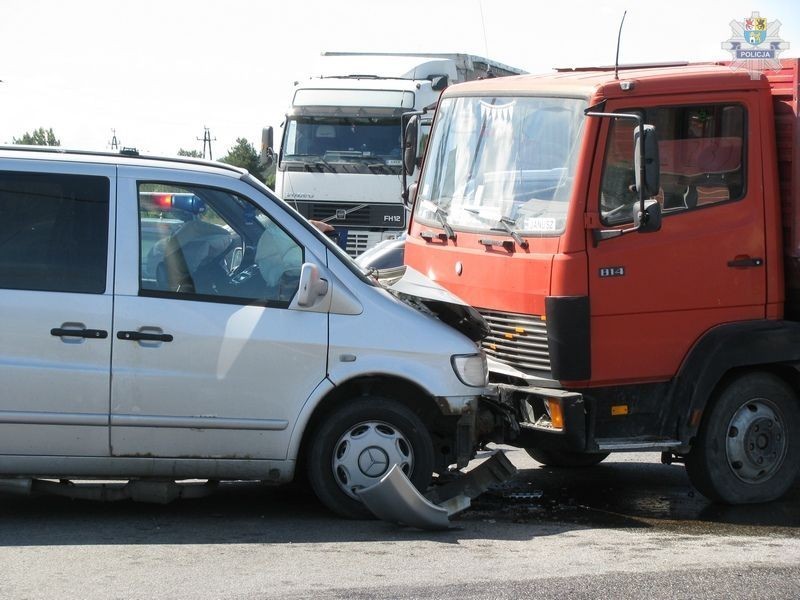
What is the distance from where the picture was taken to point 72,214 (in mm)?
6660

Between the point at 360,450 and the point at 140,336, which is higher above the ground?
the point at 140,336

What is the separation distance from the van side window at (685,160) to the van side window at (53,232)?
2968 millimetres

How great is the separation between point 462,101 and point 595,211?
5.38 ft

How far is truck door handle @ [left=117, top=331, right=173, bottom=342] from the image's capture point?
6516 mm

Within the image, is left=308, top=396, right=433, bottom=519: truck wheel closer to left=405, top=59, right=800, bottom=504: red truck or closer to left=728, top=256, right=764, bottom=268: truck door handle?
left=405, top=59, right=800, bottom=504: red truck

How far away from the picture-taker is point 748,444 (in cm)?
774

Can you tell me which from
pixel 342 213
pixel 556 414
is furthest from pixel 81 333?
pixel 342 213

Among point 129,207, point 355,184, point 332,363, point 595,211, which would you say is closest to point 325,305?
point 332,363

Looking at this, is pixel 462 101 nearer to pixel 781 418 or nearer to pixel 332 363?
pixel 332 363

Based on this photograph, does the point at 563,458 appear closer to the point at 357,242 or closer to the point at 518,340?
the point at 518,340

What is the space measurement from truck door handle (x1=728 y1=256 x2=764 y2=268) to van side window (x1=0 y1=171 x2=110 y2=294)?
12.6 ft

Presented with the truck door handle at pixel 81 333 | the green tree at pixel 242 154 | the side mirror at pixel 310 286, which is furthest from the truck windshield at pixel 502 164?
the green tree at pixel 242 154

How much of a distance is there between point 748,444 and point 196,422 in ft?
11.8

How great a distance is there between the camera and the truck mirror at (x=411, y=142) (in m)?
9.39
